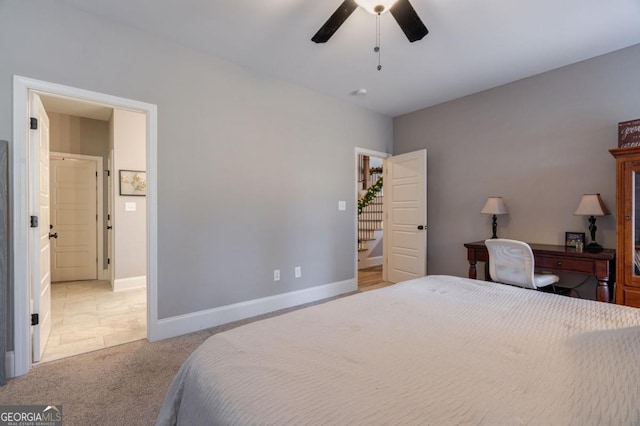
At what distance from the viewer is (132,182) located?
466 cm

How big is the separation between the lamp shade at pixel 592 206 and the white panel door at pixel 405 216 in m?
1.67

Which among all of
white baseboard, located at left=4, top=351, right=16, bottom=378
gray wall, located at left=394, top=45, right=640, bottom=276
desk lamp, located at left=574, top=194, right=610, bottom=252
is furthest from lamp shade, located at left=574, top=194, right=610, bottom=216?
white baseboard, located at left=4, top=351, right=16, bottom=378

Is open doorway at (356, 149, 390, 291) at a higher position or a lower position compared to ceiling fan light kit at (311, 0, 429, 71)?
lower

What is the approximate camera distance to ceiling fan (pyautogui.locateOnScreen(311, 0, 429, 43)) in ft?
5.90

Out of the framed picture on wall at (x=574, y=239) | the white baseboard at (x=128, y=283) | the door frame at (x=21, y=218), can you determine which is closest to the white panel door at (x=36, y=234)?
the door frame at (x=21, y=218)

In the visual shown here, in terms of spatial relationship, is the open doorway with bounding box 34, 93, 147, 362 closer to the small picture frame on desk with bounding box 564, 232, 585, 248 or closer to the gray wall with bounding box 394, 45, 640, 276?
the gray wall with bounding box 394, 45, 640, 276

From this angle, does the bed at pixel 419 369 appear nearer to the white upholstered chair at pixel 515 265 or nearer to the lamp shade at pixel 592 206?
the white upholstered chair at pixel 515 265

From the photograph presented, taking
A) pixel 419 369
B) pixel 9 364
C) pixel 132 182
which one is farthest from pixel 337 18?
pixel 132 182

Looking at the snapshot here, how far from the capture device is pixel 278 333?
1160 millimetres

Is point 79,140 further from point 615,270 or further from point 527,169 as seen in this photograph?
point 615,270

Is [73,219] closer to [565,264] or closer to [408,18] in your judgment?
[408,18]

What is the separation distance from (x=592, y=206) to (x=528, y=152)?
897 millimetres

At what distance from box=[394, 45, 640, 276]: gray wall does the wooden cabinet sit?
516 mm
